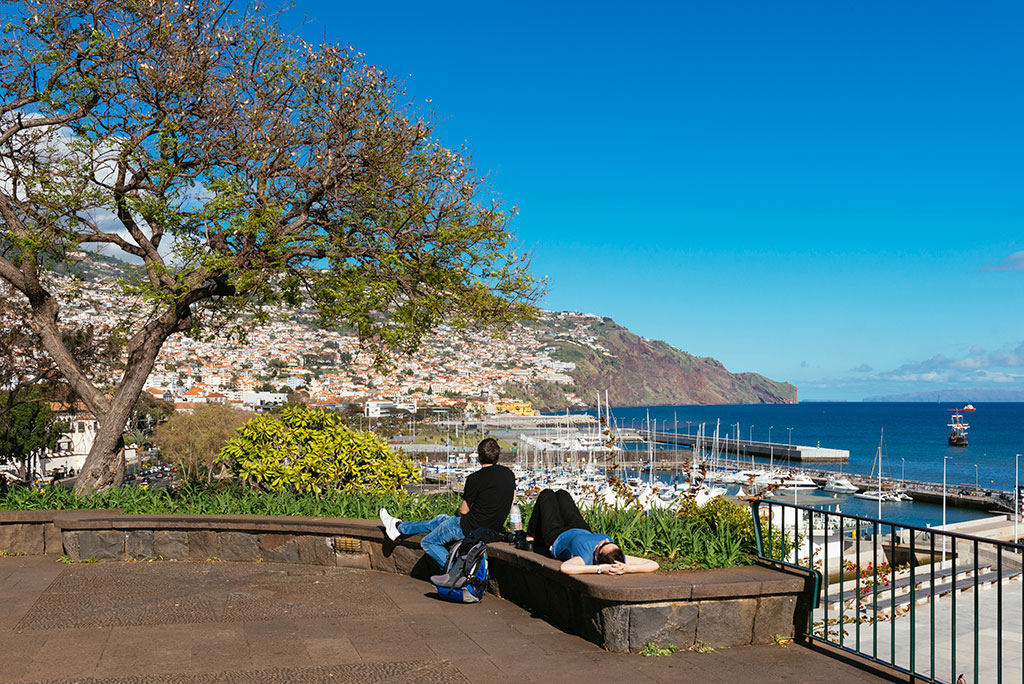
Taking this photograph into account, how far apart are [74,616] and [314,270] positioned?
643 centimetres

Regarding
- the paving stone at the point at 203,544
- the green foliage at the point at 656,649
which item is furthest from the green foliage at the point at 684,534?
the paving stone at the point at 203,544

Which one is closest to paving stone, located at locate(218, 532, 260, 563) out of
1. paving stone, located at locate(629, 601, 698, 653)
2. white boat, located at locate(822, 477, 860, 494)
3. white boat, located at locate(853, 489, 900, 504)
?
paving stone, located at locate(629, 601, 698, 653)

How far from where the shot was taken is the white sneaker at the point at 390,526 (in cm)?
793

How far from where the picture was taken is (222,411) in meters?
60.5

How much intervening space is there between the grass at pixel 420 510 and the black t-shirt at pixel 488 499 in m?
0.75

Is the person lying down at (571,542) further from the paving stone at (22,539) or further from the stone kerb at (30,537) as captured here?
the paving stone at (22,539)

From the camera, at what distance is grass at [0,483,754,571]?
6.24 metres

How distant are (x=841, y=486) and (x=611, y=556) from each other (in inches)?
3044

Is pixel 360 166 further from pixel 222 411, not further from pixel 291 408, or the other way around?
pixel 222 411

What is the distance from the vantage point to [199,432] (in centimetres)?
5894

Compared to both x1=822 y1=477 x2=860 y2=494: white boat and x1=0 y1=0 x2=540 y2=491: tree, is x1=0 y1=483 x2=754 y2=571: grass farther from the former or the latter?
x1=822 y1=477 x2=860 y2=494: white boat

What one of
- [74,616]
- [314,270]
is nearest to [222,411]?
[314,270]

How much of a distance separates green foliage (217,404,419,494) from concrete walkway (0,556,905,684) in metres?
2.21

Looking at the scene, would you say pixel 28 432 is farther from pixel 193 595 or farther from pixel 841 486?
pixel 841 486
